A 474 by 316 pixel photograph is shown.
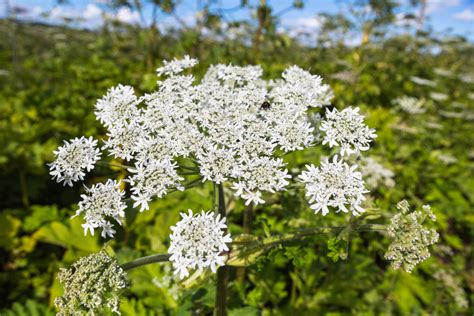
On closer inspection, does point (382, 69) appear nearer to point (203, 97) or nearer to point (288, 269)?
point (288, 269)

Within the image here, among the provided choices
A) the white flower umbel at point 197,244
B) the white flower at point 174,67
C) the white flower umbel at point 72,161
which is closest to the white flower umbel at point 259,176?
the white flower umbel at point 197,244

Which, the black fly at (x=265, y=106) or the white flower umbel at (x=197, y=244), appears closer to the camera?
the white flower umbel at (x=197, y=244)

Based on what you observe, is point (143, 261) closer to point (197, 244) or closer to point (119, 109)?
point (197, 244)

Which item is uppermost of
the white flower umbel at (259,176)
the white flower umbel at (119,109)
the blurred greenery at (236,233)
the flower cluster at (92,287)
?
the white flower umbel at (119,109)

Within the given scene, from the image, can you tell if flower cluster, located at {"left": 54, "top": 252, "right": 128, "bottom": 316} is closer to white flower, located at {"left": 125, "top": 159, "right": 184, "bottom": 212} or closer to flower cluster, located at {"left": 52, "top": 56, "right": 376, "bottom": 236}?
flower cluster, located at {"left": 52, "top": 56, "right": 376, "bottom": 236}

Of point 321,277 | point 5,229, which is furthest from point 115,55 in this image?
point 321,277

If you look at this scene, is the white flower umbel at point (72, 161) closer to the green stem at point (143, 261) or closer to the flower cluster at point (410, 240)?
the green stem at point (143, 261)

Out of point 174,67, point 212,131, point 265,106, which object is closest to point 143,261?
point 212,131

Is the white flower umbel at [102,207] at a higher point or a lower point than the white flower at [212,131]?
lower

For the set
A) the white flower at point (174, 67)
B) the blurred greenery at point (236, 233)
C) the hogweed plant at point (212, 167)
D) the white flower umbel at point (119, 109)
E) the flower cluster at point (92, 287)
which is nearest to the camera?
the flower cluster at point (92, 287)
